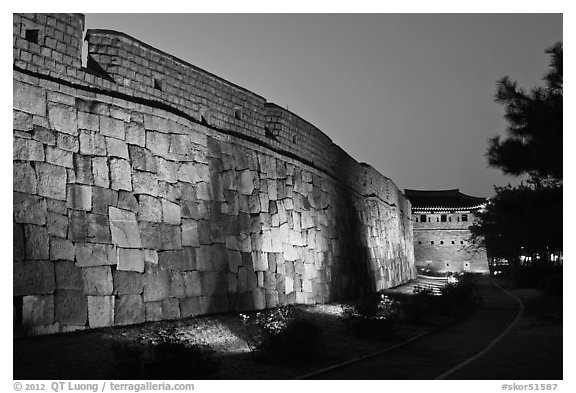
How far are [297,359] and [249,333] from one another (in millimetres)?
1382

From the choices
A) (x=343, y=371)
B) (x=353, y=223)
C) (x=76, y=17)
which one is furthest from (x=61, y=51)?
(x=353, y=223)

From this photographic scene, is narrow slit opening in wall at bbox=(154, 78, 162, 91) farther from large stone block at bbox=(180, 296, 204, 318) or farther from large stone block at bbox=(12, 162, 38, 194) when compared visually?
large stone block at bbox=(180, 296, 204, 318)

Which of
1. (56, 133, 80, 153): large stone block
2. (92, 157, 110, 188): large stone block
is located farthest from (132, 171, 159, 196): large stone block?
(56, 133, 80, 153): large stone block

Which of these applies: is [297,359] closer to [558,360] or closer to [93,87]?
[558,360]

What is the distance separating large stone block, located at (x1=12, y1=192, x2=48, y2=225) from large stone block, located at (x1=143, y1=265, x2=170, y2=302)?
2.05 m

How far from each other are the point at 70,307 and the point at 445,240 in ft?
204

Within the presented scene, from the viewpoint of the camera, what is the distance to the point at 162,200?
10414 millimetres

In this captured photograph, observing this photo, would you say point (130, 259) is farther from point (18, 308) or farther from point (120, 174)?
point (18, 308)

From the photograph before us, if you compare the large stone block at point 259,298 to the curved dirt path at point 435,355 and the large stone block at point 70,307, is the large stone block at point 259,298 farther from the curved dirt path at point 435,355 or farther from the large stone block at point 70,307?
the large stone block at point 70,307

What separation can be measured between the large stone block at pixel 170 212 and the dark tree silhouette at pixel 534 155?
19.0 feet

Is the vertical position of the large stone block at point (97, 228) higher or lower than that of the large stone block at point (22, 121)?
lower

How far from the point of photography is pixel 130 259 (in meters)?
9.49

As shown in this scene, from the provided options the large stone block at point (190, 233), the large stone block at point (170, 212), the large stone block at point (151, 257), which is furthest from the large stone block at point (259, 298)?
the large stone block at point (151, 257)

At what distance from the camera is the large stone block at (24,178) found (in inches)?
314
